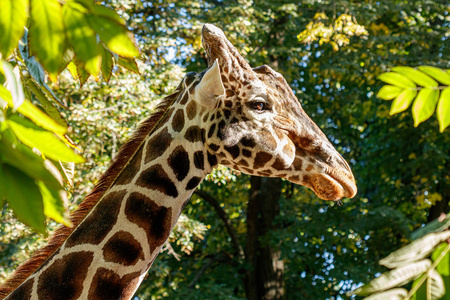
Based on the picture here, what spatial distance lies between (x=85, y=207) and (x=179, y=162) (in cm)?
49

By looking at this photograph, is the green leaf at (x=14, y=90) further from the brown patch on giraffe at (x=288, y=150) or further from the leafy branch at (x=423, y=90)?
the brown patch on giraffe at (x=288, y=150)

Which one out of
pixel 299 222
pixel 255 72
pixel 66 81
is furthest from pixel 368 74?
pixel 255 72

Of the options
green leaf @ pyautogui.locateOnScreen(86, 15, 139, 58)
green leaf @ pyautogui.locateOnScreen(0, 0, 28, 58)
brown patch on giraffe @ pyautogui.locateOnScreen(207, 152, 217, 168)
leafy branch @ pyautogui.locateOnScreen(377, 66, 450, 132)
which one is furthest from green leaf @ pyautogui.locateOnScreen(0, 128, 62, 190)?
brown patch on giraffe @ pyautogui.locateOnScreen(207, 152, 217, 168)

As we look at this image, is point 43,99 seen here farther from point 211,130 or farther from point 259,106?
point 259,106

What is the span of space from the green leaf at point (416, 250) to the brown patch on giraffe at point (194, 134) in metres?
1.70

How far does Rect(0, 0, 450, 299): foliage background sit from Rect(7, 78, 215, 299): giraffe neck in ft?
16.8

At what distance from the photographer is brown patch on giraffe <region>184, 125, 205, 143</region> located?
279 cm

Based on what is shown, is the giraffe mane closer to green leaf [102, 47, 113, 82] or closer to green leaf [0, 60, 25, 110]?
green leaf [102, 47, 113, 82]

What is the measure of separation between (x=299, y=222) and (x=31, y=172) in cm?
968

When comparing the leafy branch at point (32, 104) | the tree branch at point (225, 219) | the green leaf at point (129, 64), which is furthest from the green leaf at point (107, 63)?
the tree branch at point (225, 219)

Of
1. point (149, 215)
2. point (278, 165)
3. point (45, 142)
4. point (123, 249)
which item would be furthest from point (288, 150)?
point (45, 142)

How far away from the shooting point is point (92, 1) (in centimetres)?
133

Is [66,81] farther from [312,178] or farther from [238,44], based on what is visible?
[312,178]

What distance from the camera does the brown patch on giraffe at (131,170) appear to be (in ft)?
9.01
